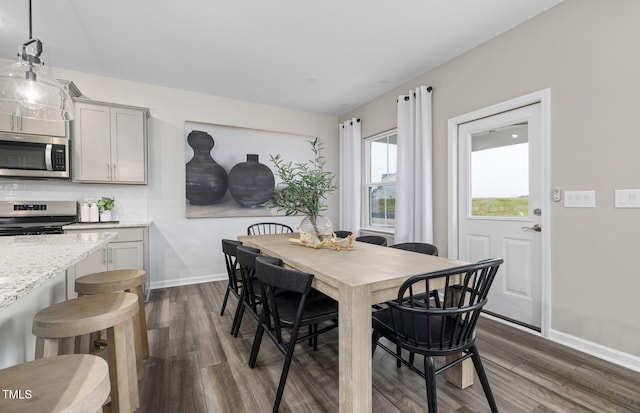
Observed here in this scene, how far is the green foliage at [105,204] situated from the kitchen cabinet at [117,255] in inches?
16.7

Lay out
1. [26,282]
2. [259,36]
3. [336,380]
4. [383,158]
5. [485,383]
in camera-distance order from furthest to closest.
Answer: [383,158] < [259,36] < [336,380] < [485,383] < [26,282]

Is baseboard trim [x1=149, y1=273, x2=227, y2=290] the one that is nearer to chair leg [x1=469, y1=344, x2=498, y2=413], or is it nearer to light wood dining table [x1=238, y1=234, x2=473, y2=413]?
light wood dining table [x1=238, y1=234, x2=473, y2=413]

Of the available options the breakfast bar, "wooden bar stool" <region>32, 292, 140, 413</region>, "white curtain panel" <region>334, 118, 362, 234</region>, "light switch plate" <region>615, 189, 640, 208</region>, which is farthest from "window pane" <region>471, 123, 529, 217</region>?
the breakfast bar

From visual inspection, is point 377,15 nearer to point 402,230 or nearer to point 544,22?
point 544,22

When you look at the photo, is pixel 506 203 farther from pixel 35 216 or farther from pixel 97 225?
pixel 35 216

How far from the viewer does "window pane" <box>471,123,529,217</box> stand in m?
2.63

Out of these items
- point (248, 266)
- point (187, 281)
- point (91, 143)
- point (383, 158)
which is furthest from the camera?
point (383, 158)

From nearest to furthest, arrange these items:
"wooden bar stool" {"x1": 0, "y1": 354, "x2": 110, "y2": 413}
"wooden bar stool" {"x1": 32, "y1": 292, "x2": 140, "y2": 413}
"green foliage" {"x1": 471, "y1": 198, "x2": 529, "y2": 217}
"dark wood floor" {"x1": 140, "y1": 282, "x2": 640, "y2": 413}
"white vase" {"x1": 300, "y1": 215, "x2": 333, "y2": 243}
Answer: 1. "wooden bar stool" {"x1": 0, "y1": 354, "x2": 110, "y2": 413}
2. "wooden bar stool" {"x1": 32, "y1": 292, "x2": 140, "y2": 413}
3. "dark wood floor" {"x1": 140, "y1": 282, "x2": 640, "y2": 413}
4. "white vase" {"x1": 300, "y1": 215, "x2": 333, "y2": 243}
5. "green foliage" {"x1": 471, "y1": 198, "x2": 529, "y2": 217}

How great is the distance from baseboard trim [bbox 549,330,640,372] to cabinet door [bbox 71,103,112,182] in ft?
15.6

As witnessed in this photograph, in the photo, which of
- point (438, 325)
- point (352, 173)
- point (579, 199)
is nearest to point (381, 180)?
point (352, 173)

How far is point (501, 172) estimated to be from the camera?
2.79 metres

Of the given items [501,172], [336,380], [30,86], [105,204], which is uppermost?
[30,86]

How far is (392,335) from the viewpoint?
147 centimetres

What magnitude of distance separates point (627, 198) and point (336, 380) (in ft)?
7.71
